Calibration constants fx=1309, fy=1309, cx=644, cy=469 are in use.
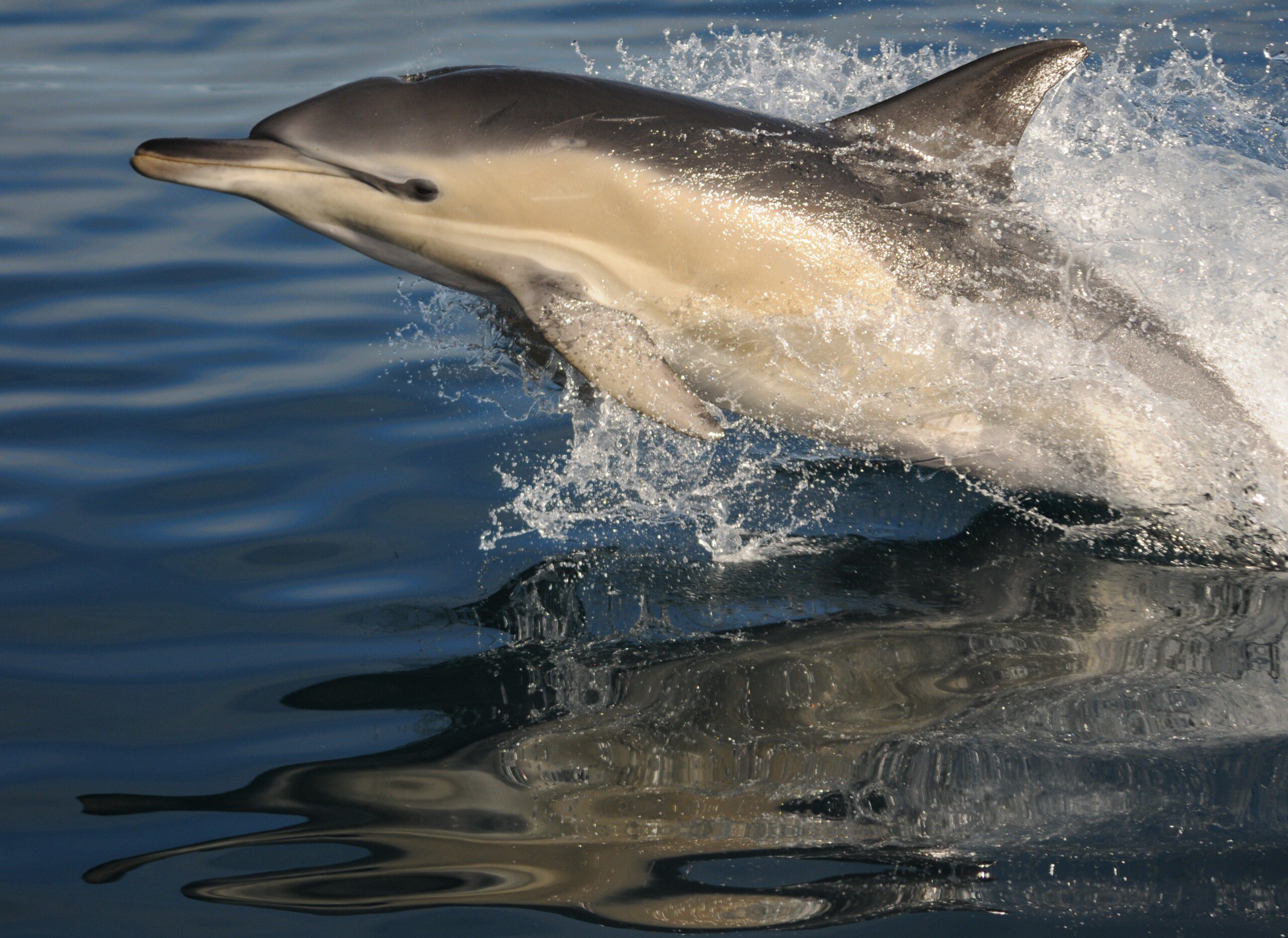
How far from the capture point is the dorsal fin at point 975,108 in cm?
479

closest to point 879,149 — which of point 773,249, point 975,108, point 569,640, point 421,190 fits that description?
point 975,108

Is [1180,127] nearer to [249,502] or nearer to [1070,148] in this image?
[1070,148]

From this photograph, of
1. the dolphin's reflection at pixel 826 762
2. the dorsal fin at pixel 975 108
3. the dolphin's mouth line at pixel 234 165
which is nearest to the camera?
the dolphin's reflection at pixel 826 762

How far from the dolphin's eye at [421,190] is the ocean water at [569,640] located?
3.66ft

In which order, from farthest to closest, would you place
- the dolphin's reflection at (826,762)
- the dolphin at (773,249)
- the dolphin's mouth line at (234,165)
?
the dolphin at (773,249) → the dolphin's mouth line at (234,165) → the dolphin's reflection at (826,762)

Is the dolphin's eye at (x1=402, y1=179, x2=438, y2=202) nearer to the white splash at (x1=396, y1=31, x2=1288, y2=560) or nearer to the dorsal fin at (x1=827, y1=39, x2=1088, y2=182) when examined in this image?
the white splash at (x1=396, y1=31, x2=1288, y2=560)

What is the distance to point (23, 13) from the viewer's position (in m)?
13.0

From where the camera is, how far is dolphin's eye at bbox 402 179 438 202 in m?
4.52

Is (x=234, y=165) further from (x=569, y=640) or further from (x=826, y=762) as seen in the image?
(x=826, y=762)

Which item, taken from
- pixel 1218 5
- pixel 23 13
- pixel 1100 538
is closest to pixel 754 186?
pixel 1100 538

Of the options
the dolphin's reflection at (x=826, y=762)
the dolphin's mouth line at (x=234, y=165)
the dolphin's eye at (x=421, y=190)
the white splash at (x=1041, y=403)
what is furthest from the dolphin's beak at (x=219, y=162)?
the dolphin's reflection at (x=826, y=762)

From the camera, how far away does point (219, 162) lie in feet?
14.1

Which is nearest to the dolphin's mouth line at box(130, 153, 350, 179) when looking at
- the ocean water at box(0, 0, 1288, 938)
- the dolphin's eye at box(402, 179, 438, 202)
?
the dolphin's eye at box(402, 179, 438, 202)

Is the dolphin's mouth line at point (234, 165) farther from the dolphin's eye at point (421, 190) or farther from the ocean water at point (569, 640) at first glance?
the ocean water at point (569, 640)
